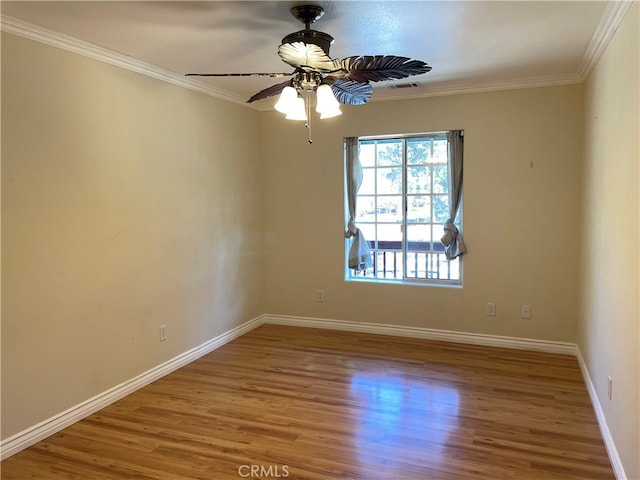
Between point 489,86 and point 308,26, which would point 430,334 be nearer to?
point 489,86

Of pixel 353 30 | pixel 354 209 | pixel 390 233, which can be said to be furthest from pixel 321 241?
pixel 353 30

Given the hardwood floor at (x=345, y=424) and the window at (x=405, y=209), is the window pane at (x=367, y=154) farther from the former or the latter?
the hardwood floor at (x=345, y=424)

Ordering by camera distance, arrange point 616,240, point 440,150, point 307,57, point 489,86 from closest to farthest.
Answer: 1. point 307,57
2. point 616,240
3. point 489,86
4. point 440,150

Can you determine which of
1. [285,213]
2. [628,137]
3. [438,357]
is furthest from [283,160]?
[628,137]

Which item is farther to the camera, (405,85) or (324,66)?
(405,85)

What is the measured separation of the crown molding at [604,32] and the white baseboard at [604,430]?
224 cm

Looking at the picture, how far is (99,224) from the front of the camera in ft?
10.3

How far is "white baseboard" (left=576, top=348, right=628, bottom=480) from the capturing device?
90.0 inches

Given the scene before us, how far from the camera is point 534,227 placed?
4.16 m

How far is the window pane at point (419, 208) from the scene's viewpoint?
4621mm

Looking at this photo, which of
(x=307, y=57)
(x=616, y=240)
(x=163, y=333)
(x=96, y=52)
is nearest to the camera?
(x=307, y=57)

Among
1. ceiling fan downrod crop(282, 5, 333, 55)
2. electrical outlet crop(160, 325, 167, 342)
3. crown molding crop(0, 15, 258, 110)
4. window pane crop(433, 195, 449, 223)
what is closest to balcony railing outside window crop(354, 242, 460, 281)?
window pane crop(433, 195, 449, 223)

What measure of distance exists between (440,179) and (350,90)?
2130 millimetres

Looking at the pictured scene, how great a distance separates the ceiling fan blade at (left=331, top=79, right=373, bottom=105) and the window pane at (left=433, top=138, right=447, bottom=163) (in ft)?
6.05
